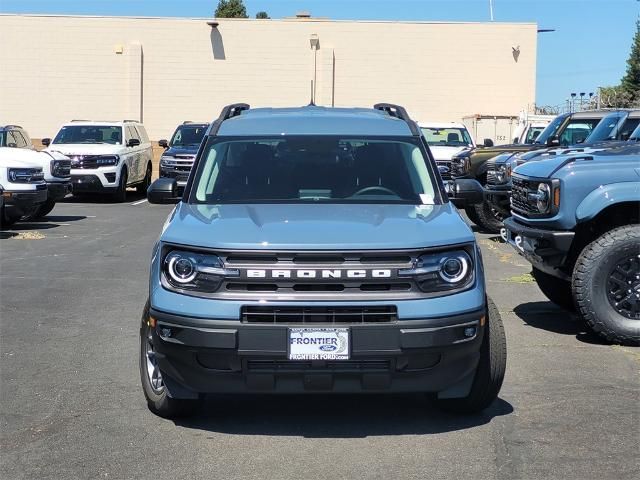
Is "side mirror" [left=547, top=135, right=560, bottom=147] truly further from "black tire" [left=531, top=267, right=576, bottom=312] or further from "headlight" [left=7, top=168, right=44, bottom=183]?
"headlight" [left=7, top=168, right=44, bottom=183]

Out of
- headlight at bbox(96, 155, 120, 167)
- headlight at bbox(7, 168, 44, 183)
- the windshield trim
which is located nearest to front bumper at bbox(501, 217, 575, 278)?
the windshield trim

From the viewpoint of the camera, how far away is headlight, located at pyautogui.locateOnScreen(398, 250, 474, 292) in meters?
4.64

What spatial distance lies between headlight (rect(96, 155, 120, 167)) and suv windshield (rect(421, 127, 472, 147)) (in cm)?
754

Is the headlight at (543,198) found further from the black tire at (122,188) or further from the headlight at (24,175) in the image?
the black tire at (122,188)

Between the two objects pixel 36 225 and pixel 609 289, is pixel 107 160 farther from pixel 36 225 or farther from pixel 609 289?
pixel 609 289

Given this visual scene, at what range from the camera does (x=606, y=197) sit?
704 cm

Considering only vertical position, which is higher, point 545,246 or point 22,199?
point 545,246

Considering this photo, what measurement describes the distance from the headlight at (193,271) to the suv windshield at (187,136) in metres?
18.4

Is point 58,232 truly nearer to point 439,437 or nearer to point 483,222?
point 483,222

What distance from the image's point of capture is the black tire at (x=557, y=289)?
841cm

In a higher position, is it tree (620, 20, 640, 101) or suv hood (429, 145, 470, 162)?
tree (620, 20, 640, 101)

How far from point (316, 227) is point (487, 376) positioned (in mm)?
1347

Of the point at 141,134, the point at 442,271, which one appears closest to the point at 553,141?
the point at 442,271

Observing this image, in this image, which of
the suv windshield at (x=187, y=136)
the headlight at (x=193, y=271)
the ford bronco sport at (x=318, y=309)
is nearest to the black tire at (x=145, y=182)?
the suv windshield at (x=187, y=136)
